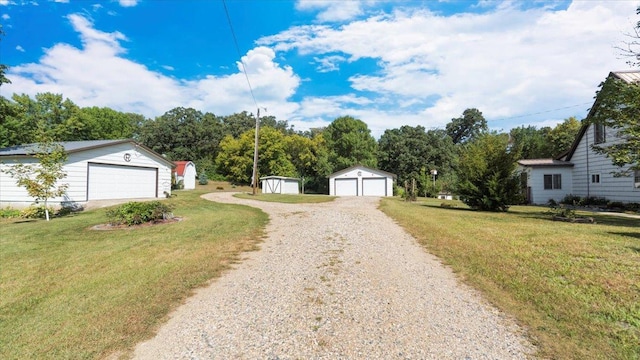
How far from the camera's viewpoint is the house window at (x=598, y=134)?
20123 millimetres

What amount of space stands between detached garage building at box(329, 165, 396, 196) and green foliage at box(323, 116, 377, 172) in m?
9.56

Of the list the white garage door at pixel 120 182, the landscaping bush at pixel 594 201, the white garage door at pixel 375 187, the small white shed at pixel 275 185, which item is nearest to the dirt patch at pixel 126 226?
the white garage door at pixel 120 182

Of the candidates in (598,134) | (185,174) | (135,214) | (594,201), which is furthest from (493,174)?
(185,174)

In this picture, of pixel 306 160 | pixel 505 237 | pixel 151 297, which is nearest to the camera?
pixel 151 297

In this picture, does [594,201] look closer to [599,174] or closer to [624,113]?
[599,174]

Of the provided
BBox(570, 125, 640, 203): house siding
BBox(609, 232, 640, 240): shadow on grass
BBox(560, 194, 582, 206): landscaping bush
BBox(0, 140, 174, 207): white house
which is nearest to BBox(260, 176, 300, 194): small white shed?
BBox(0, 140, 174, 207): white house


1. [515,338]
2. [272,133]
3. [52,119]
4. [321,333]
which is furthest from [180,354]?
[52,119]

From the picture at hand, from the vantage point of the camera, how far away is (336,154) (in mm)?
48281

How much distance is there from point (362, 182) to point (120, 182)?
23521mm

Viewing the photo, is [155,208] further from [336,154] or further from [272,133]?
[336,154]

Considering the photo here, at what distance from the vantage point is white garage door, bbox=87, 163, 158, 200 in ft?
60.5

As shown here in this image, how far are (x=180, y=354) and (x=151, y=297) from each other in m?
1.99

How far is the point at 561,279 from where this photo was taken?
5.23 meters

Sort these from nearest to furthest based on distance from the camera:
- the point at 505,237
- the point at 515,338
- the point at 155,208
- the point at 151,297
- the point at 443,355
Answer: the point at 443,355, the point at 515,338, the point at 151,297, the point at 505,237, the point at 155,208
